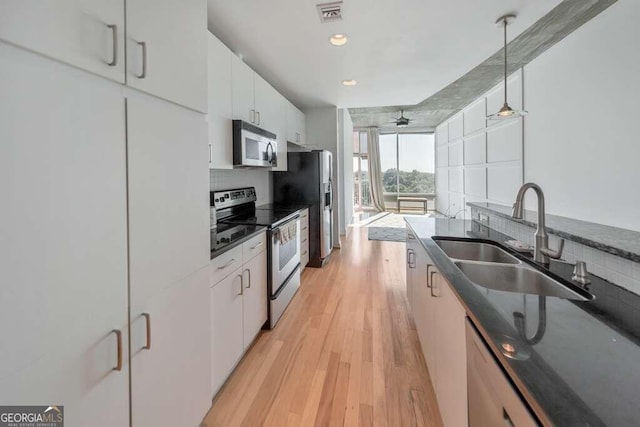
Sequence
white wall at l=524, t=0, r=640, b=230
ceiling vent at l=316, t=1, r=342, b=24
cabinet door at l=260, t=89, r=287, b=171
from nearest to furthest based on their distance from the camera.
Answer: ceiling vent at l=316, t=1, r=342, b=24
white wall at l=524, t=0, r=640, b=230
cabinet door at l=260, t=89, r=287, b=171

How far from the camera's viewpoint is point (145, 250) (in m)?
1.00

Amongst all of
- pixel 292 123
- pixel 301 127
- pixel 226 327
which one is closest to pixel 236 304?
pixel 226 327

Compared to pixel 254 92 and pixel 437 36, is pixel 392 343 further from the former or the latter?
pixel 437 36

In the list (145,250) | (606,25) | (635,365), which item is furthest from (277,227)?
(606,25)

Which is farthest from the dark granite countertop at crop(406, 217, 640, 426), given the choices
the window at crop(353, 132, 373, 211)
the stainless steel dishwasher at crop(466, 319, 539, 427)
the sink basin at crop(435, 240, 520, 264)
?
the window at crop(353, 132, 373, 211)

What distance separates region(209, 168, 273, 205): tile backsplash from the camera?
2.67 meters

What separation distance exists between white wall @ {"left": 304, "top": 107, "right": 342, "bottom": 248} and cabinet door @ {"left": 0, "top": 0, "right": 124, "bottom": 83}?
13.4 feet

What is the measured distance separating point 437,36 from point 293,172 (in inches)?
93.3

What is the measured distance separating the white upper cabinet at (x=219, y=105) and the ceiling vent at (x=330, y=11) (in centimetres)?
79

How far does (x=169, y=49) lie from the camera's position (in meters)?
1.12

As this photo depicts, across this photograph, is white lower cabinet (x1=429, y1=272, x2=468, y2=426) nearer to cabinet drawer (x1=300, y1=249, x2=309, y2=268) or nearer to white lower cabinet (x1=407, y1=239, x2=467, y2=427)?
white lower cabinet (x1=407, y1=239, x2=467, y2=427)

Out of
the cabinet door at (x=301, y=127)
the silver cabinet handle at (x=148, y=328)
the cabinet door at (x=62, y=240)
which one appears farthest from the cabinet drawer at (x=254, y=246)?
the cabinet door at (x=301, y=127)

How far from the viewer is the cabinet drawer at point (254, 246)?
1941mm

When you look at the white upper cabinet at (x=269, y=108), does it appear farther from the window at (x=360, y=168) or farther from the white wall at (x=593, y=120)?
the window at (x=360, y=168)
